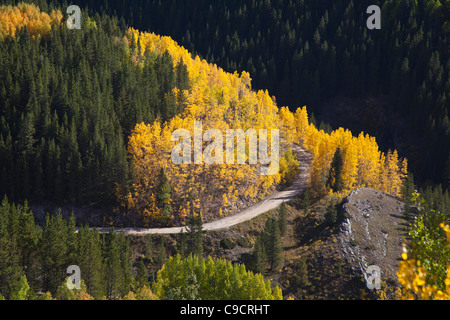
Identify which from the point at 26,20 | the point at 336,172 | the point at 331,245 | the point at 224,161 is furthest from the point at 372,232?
the point at 26,20

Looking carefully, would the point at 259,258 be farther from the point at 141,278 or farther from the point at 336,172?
the point at 336,172

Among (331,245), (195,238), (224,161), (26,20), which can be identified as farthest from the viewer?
(26,20)

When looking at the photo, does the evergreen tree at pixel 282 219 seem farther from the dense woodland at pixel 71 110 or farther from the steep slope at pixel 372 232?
the dense woodland at pixel 71 110

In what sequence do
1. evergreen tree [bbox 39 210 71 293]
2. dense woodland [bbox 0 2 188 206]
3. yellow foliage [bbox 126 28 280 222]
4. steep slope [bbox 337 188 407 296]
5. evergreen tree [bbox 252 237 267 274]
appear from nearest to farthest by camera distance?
evergreen tree [bbox 39 210 71 293]
evergreen tree [bbox 252 237 267 274]
steep slope [bbox 337 188 407 296]
dense woodland [bbox 0 2 188 206]
yellow foliage [bbox 126 28 280 222]

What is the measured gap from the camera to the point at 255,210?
106m

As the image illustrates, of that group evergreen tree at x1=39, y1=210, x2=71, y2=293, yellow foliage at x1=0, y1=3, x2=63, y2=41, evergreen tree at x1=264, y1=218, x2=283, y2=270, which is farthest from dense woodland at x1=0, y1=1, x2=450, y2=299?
yellow foliage at x1=0, y1=3, x2=63, y2=41

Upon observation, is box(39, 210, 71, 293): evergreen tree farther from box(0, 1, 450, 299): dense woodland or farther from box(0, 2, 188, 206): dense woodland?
box(0, 2, 188, 206): dense woodland

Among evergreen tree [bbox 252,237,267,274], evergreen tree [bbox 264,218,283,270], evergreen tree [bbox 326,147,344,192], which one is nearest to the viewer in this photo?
evergreen tree [bbox 252,237,267,274]

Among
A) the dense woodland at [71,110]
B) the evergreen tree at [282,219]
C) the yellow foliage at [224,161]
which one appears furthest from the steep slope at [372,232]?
the dense woodland at [71,110]

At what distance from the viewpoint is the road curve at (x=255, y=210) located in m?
93.8

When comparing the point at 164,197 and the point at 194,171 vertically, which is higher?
the point at 194,171

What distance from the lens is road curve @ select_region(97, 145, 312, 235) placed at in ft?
308

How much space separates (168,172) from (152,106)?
22808 mm
